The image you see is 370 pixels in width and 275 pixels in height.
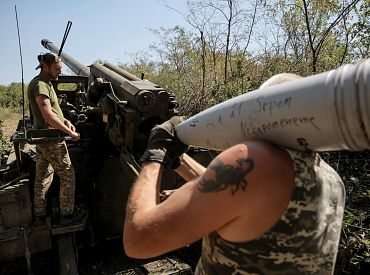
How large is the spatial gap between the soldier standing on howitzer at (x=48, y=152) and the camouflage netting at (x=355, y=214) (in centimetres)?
288

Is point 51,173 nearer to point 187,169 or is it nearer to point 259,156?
point 187,169

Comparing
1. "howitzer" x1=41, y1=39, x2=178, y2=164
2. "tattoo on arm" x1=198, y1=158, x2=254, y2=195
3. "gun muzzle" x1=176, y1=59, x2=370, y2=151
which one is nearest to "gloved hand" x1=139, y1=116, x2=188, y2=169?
"gun muzzle" x1=176, y1=59, x2=370, y2=151

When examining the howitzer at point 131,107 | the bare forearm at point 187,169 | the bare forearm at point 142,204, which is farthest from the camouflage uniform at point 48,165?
the bare forearm at point 142,204

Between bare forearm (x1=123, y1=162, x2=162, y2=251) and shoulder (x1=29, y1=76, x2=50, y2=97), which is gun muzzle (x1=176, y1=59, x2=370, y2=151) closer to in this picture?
bare forearm (x1=123, y1=162, x2=162, y2=251)

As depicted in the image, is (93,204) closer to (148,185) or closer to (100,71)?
(100,71)

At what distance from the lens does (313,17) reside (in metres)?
8.70

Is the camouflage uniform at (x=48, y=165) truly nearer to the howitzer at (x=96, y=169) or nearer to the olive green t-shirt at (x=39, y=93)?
the olive green t-shirt at (x=39, y=93)

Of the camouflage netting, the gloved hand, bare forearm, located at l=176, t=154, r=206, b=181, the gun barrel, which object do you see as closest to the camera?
the gloved hand

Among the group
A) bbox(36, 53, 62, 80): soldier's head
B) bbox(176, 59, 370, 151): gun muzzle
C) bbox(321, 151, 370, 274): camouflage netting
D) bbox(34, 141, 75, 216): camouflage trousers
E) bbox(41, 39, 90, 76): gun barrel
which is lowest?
bbox(321, 151, 370, 274): camouflage netting

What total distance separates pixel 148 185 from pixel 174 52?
12.5 metres

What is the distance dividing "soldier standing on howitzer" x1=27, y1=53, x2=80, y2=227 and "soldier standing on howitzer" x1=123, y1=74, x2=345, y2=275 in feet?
10.00

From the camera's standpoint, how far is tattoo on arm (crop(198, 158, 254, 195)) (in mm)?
1271

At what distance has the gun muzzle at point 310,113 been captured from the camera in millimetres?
1164

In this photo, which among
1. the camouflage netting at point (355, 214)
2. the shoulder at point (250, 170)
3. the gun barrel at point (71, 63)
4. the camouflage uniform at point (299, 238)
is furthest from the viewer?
the gun barrel at point (71, 63)
